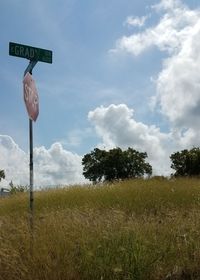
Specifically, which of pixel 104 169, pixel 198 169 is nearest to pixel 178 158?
pixel 198 169

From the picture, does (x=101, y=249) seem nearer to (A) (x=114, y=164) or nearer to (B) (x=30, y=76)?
(B) (x=30, y=76)

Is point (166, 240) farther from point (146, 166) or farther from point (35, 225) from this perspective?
point (146, 166)

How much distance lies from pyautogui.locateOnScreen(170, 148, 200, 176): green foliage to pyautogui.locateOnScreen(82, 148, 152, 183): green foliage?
573 cm

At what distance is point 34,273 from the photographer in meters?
6.49

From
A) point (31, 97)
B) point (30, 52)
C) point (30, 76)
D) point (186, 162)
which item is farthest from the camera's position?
point (186, 162)

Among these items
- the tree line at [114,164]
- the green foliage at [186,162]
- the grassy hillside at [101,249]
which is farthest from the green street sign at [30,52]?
the tree line at [114,164]

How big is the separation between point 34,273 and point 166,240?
1.88m

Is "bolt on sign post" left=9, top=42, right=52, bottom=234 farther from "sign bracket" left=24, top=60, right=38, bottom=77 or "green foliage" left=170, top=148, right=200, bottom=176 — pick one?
"green foliage" left=170, top=148, right=200, bottom=176

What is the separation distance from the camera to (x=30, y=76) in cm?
789

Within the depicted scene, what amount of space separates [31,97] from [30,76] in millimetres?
341

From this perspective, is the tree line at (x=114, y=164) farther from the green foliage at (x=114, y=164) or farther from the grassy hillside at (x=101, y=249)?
the grassy hillside at (x=101, y=249)

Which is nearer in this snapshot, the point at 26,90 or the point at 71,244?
the point at 71,244

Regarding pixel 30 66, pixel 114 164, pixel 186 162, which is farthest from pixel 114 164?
pixel 30 66

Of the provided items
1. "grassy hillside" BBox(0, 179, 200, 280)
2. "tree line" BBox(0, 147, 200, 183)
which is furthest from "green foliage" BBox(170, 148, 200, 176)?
"grassy hillside" BBox(0, 179, 200, 280)
